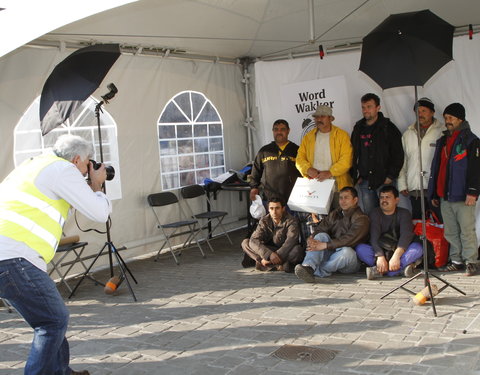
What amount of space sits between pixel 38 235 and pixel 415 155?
447 centimetres

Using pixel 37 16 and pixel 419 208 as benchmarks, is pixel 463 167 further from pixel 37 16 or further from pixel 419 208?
pixel 37 16

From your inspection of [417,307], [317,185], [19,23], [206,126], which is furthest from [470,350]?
[206,126]

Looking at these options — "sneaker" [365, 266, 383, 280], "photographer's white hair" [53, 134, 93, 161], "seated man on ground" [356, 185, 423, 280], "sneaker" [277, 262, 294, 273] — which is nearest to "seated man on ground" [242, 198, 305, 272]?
"sneaker" [277, 262, 294, 273]

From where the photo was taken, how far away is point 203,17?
6.40 meters

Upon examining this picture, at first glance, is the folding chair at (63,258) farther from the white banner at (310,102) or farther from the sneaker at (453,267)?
the sneaker at (453,267)

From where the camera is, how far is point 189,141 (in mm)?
8195

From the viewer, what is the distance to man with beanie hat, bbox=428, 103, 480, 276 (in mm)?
5594

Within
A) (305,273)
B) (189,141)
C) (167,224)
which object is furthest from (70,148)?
(189,141)

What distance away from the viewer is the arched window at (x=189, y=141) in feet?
25.7

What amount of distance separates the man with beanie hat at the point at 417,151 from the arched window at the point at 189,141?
3.20 m

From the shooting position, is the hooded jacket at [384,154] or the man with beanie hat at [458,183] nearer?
the man with beanie hat at [458,183]

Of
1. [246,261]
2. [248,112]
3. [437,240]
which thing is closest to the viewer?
[437,240]

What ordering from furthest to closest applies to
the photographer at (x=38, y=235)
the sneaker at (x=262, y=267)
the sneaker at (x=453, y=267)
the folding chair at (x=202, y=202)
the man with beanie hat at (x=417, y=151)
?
the folding chair at (x=202, y=202) < the sneaker at (x=262, y=267) < the man with beanie hat at (x=417, y=151) < the sneaker at (x=453, y=267) < the photographer at (x=38, y=235)

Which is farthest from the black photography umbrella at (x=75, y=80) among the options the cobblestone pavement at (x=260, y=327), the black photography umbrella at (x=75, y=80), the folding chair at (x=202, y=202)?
the folding chair at (x=202, y=202)
